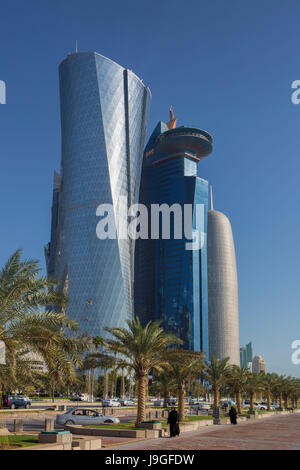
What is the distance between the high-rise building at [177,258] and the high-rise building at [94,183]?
4126 cm

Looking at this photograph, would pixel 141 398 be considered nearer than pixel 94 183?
Yes

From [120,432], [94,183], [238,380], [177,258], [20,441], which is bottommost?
[120,432]

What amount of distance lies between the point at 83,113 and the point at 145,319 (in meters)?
88.8

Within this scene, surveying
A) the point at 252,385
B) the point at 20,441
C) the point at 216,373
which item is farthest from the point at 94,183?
the point at 20,441

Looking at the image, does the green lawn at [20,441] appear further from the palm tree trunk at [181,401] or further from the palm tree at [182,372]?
the palm tree trunk at [181,401]

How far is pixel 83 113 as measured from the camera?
452 feet

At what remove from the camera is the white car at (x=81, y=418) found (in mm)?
30312

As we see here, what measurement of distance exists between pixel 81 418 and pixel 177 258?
490 feet

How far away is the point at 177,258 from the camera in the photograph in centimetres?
17950

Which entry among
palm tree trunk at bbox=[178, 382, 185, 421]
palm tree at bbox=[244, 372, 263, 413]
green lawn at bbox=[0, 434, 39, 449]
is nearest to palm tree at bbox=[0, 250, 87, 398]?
green lawn at bbox=[0, 434, 39, 449]

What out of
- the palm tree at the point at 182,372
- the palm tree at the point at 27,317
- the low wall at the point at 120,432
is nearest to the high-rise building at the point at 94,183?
the palm tree at the point at 182,372

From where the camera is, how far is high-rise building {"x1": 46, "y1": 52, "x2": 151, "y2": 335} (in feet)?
438

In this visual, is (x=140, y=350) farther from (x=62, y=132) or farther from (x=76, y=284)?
(x=62, y=132)

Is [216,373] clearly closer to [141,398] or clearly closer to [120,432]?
[141,398]
